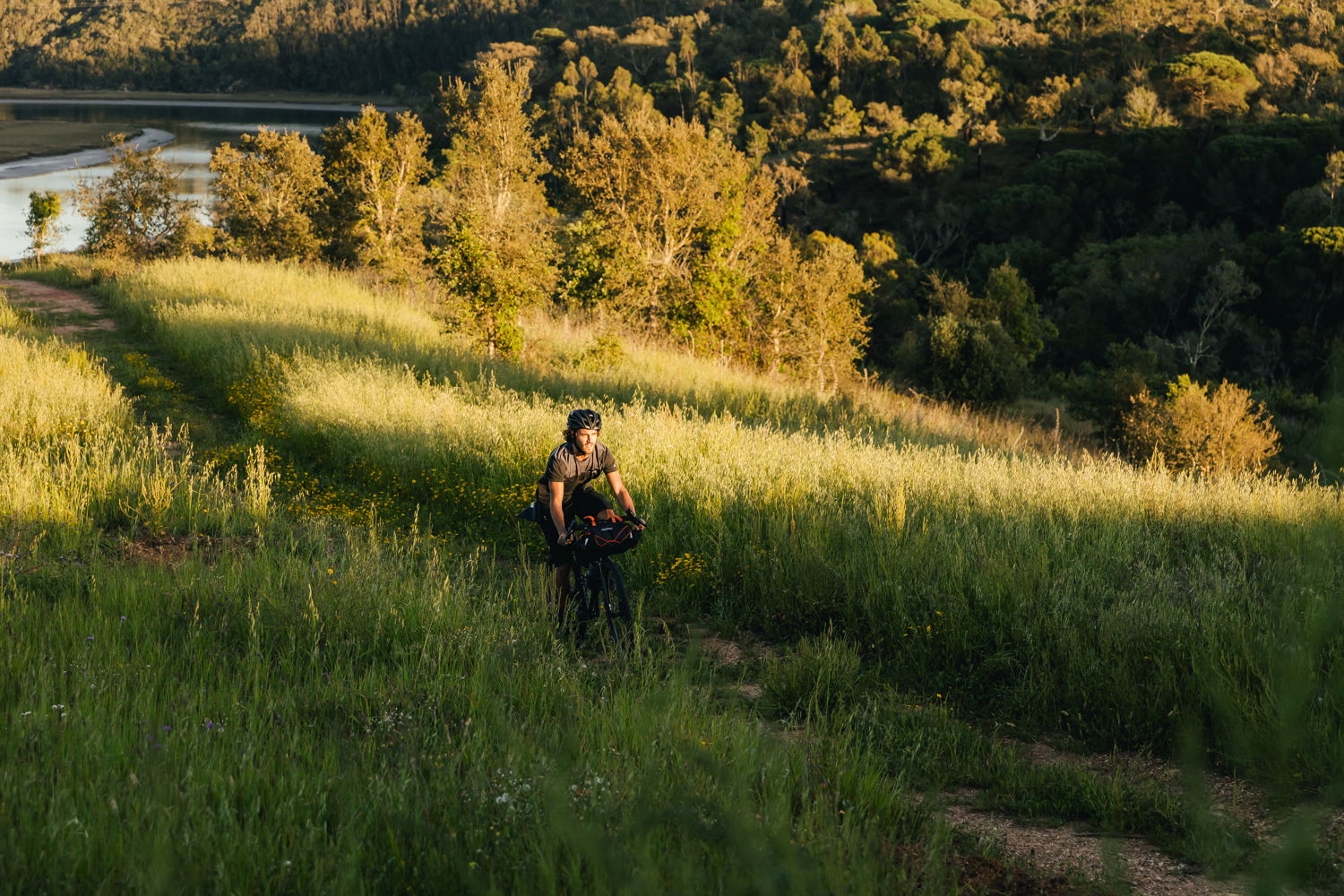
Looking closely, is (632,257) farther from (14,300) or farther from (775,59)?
(775,59)

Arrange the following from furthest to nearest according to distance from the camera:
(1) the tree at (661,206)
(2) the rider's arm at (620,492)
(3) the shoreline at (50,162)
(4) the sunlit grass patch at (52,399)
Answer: (3) the shoreline at (50,162), (1) the tree at (661,206), (4) the sunlit grass patch at (52,399), (2) the rider's arm at (620,492)

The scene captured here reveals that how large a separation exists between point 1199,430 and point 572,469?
75.7 ft

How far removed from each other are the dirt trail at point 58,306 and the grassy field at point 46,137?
53369 millimetres

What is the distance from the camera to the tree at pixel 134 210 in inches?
1201

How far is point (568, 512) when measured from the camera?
6539 millimetres

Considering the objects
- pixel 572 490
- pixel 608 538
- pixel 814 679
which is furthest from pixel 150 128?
pixel 814 679

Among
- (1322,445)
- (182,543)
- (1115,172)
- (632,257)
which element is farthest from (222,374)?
(1115,172)

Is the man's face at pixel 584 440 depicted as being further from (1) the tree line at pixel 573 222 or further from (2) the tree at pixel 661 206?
(2) the tree at pixel 661 206

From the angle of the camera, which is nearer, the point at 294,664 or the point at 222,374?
the point at 294,664

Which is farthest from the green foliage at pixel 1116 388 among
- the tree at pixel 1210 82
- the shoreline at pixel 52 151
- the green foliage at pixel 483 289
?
the shoreline at pixel 52 151

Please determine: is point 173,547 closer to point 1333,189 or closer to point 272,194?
point 272,194

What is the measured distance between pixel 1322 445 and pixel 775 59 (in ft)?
326

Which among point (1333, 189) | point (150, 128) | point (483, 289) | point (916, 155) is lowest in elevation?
point (483, 289)

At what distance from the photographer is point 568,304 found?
26.0 m
